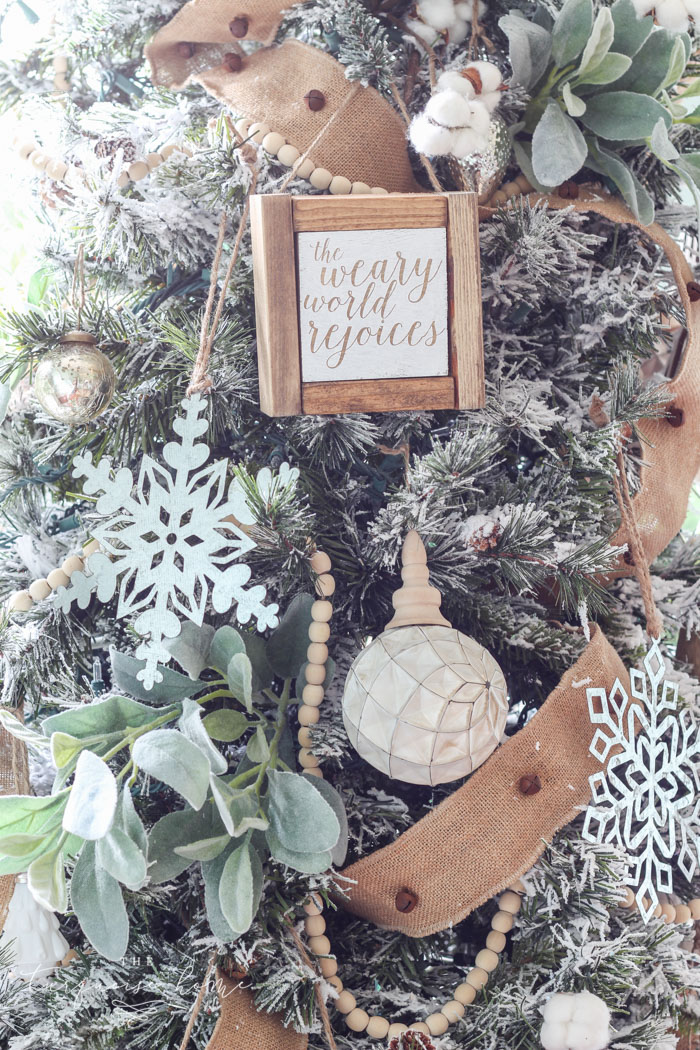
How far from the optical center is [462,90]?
0.59 meters

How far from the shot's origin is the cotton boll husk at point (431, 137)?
0.58 m

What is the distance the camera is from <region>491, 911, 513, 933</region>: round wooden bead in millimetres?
612

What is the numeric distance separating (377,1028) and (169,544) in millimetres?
378

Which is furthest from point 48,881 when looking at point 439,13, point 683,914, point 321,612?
point 439,13

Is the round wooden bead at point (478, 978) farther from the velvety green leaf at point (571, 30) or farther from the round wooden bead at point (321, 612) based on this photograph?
the velvety green leaf at point (571, 30)

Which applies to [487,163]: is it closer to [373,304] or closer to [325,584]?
[373,304]

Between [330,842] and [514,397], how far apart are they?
1.15 feet

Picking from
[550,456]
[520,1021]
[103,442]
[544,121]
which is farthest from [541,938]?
[544,121]

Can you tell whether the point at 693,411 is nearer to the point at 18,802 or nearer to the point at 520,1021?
the point at 520,1021

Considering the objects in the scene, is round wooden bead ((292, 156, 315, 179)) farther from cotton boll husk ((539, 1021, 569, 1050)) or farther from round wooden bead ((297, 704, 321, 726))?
cotton boll husk ((539, 1021, 569, 1050))

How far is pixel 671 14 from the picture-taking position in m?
0.63

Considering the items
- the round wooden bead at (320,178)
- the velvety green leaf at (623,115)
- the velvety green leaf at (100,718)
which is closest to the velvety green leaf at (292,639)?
the velvety green leaf at (100,718)

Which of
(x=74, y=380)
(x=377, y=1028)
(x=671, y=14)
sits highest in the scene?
(x=671, y=14)

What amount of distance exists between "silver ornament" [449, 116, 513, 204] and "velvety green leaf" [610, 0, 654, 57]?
0.34 feet
